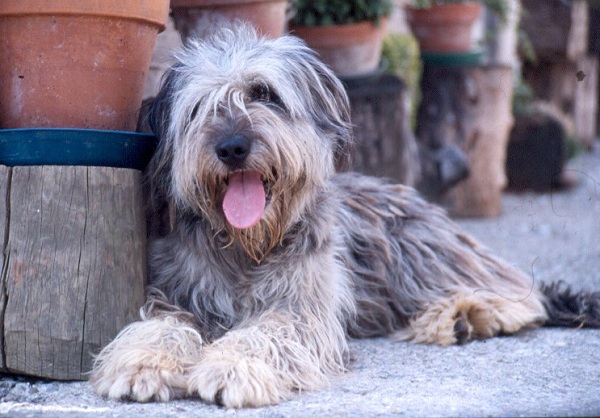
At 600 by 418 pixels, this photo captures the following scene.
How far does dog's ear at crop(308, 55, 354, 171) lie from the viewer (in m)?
4.20

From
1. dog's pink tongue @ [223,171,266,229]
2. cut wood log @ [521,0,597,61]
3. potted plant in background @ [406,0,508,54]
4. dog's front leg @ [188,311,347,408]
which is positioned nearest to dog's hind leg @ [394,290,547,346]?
dog's front leg @ [188,311,347,408]

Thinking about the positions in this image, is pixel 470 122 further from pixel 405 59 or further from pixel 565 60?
pixel 565 60

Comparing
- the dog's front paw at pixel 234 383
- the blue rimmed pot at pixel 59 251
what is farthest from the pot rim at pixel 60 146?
the dog's front paw at pixel 234 383

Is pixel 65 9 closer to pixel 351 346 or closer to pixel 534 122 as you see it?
pixel 351 346

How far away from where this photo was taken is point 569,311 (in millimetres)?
5105

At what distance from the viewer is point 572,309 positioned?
201 inches

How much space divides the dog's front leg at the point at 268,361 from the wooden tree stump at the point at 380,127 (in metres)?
2.93

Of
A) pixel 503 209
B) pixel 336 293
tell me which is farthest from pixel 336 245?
pixel 503 209

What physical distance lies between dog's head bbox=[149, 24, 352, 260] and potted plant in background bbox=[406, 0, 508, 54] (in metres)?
5.03

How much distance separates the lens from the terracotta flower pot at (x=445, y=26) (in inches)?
356

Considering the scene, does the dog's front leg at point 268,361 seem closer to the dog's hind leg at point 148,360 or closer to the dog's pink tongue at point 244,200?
the dog's hind leg at point 148,360

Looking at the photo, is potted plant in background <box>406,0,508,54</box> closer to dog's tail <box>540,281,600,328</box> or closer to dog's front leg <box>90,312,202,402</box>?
dog's tail <box>540,281,600,328</box>

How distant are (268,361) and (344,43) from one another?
12.0ft

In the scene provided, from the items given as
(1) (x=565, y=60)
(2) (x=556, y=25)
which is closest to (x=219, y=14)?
(2) (x=556, y=25)
